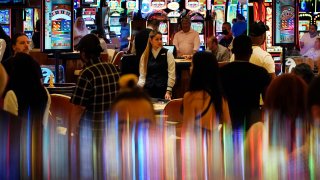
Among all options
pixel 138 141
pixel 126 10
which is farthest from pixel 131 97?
pixel 126 10

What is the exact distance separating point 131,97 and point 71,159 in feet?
1.14

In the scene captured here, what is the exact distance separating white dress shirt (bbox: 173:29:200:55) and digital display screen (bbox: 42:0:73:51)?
3.19 metres

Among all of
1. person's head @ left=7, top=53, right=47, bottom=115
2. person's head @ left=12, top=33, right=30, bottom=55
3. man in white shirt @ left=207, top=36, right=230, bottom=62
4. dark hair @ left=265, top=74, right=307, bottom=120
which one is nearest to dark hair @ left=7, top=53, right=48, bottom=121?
person's head @ left=7, top=53, right=47, bottom=115

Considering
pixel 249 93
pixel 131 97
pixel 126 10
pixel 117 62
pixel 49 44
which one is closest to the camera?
pixel 131 97

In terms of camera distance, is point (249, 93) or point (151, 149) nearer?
point (151, 149)

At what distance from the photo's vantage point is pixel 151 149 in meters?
1.45

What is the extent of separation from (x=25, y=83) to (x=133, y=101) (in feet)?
6.67

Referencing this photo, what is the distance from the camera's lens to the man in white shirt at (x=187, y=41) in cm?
1154

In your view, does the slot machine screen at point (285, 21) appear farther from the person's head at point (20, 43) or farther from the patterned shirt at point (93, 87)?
the patterned shirt at point (93, 87)

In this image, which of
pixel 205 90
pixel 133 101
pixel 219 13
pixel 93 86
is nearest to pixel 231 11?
pixel 219 13

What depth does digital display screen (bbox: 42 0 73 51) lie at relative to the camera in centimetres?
873

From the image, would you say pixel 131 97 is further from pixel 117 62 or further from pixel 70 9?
pixel 117 62

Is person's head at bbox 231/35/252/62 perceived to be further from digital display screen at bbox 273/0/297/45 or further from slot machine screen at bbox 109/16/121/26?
slot machine screen at bbox 109/16/121/26

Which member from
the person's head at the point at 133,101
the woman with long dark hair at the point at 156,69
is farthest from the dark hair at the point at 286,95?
the woman with long dark hair at the point at 156,69
